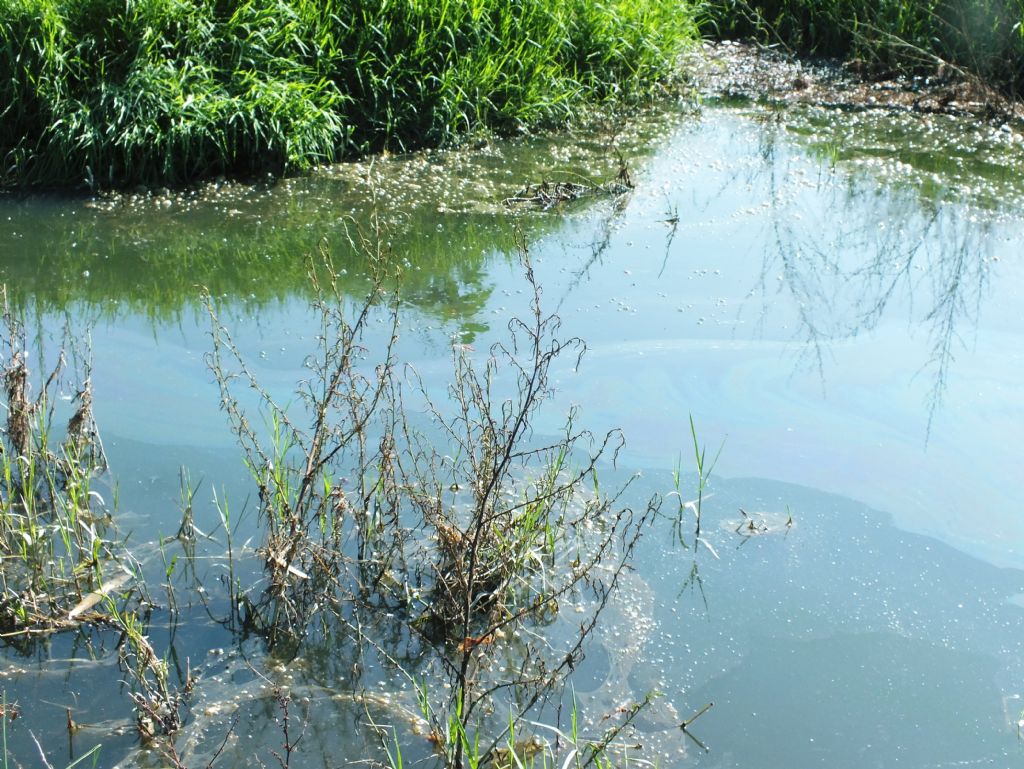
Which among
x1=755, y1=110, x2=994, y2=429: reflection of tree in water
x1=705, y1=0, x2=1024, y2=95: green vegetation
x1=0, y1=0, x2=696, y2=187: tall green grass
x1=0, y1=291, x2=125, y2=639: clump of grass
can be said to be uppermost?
x1=705, y1=0, x2=1024, y2=95: green vegetation

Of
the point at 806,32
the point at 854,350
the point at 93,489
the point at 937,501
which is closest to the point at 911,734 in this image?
the point at 937,501

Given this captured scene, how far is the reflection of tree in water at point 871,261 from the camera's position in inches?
190

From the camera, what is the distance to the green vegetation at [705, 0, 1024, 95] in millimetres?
7535

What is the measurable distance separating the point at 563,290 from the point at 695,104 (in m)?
2.97

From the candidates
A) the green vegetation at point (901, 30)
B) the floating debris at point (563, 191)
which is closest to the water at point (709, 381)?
the floating debris at point (563, 191)

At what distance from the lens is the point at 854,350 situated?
4.62m

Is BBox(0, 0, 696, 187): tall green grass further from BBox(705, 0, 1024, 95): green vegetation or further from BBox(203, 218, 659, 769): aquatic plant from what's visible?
BBox(203, 218, 659, 769): aquatic plant

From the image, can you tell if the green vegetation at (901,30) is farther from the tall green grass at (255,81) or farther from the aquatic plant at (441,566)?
the aquatic plant at (441,566)

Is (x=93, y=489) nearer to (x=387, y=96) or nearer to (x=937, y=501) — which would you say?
(x=937, y=501)

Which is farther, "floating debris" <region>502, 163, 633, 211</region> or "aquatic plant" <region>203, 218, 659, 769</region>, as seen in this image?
"floating debris" <region>502, 163, 633, 211</region>

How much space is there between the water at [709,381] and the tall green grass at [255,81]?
8.6 inches

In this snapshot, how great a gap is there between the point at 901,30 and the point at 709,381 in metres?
4.63

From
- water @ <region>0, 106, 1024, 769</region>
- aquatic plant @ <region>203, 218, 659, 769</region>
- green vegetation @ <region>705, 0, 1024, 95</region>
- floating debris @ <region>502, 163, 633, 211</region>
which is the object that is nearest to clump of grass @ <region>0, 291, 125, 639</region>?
water @ <region>0, 106, 1024, 769</region>

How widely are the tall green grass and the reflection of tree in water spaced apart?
1.65 m
